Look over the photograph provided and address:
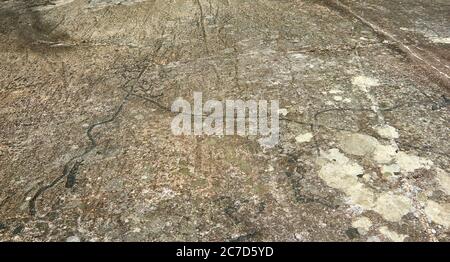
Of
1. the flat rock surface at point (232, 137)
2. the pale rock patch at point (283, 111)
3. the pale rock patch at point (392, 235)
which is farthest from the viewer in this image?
the pale rock patch at point (283, 111)

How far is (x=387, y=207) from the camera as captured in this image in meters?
1.80

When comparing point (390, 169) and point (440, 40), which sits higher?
point (440, 40)

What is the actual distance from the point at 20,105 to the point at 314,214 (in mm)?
1861

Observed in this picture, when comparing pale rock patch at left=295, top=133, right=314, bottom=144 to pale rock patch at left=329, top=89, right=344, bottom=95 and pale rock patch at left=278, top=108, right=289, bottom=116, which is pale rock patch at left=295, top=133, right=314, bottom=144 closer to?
pale rock patch at left=278, top=108, right=289, bottom=116

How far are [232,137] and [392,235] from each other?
900 millimetres

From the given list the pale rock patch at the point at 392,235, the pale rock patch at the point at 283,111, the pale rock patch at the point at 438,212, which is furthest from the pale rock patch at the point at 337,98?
the pale rock patch at the point at 392,235

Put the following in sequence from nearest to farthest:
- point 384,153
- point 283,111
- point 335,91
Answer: point 384,153 → point 283,111 → point 335,91

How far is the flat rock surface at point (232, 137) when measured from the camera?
5.88ft

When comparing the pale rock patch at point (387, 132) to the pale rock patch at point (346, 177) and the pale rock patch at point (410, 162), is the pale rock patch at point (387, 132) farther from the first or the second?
the pale rock patch at point (346, 177)

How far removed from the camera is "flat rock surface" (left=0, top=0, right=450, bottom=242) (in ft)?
5.88

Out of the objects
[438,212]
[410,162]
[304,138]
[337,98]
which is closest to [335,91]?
[337,98]

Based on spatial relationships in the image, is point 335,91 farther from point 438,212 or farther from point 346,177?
point 438,212

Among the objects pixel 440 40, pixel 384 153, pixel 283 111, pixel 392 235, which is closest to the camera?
pixel 392 235

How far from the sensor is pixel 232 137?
2230 mm
